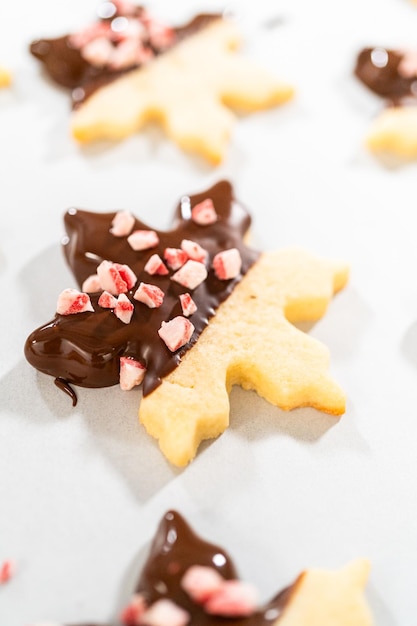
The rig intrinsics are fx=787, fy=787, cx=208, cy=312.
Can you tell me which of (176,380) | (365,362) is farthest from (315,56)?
(176,380)

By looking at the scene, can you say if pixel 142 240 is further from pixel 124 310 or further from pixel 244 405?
pixel 244 405

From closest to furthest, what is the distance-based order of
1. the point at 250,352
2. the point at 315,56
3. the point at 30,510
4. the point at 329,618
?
the point at 329,618
the point at 30,510
the point at 250,352
the point at 315,56

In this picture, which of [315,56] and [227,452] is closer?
[227,452]

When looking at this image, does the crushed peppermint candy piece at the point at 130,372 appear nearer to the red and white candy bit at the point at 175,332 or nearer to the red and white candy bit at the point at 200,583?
the red and white candy bit at the point at 175,332

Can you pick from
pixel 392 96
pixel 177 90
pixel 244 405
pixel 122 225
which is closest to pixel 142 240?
pixel 122 225

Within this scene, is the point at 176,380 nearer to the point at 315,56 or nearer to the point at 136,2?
the point at 315,56

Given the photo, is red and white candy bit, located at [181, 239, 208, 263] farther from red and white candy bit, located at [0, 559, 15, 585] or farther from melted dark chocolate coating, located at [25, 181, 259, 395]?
red and white candy bit, located at [0, 559, 15, 585]
